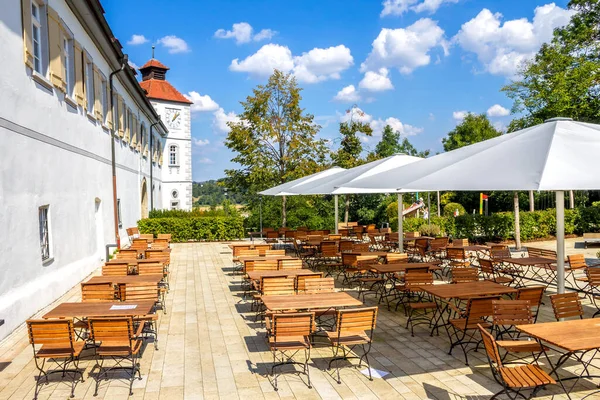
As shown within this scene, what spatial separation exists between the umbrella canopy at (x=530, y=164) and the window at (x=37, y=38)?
315 inches

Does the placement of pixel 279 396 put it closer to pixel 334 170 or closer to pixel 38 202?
pixel 38 202

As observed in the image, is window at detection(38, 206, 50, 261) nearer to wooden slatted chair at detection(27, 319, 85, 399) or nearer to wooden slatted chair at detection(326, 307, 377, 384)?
wooden slatted chair at detection(27, 319, 85, 399)

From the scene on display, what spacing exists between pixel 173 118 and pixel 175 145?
99.9 inches

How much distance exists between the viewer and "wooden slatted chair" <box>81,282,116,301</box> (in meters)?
7.91

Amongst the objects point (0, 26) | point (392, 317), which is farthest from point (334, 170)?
point (0, 26)

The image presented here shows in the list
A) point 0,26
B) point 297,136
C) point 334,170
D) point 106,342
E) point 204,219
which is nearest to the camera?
point 106,342

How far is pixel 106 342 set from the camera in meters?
6.07

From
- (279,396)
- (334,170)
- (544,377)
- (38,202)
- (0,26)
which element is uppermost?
(0,26)

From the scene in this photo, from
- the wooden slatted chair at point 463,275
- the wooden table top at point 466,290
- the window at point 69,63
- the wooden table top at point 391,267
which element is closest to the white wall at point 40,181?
the window at point 69,63

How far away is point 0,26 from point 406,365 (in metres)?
8.32

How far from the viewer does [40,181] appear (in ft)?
32.8

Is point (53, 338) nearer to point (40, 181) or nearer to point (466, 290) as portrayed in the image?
point (40, 181)

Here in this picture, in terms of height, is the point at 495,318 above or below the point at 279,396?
above

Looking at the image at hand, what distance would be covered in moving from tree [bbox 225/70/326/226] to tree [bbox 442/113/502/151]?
26297 millimetres
